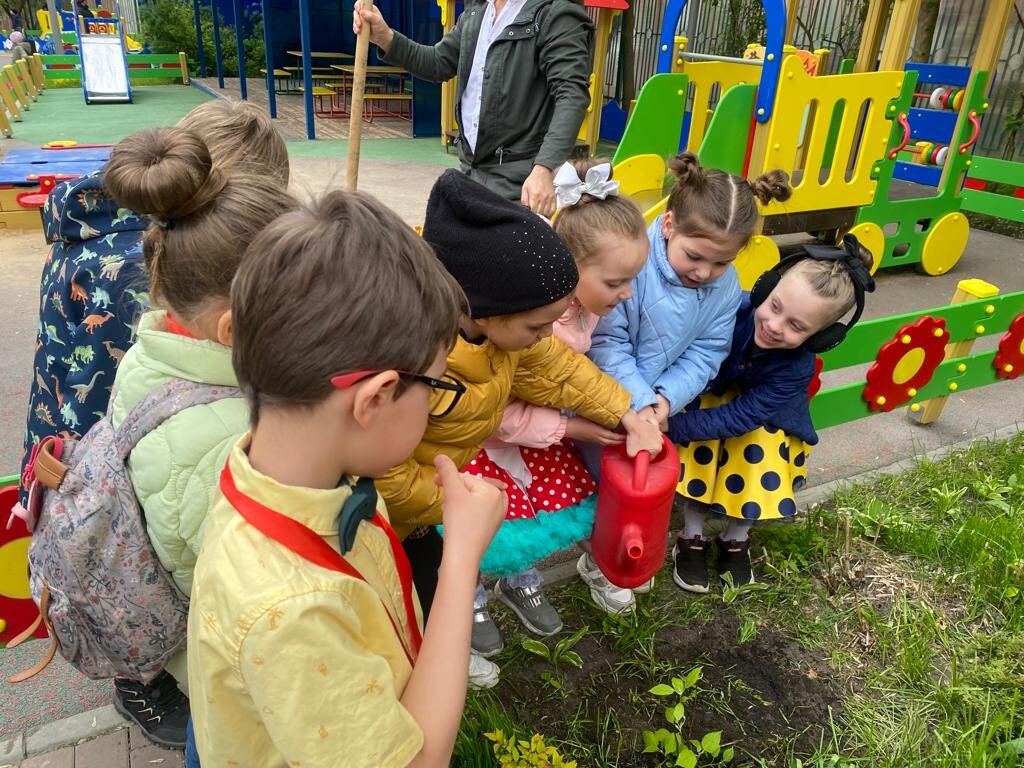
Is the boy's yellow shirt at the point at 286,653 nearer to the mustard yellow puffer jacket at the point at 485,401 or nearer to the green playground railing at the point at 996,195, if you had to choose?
the mustard yellow puffer jacket at the point at 485,401

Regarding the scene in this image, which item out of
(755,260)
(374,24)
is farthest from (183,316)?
(755,260)

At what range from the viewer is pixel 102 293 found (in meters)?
1.69

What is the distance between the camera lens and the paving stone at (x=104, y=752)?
5.96 ft

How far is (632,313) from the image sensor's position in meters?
2.25

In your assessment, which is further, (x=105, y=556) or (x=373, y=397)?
(x=105, y=556)

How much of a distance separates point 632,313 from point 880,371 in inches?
53.3

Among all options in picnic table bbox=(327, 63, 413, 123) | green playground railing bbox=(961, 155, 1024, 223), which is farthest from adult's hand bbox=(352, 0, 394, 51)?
picnic table bbox=(327, 63, 413, 123)

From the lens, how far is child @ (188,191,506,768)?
0.91 metres

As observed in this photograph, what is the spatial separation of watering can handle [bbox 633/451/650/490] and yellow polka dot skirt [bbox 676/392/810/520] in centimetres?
56

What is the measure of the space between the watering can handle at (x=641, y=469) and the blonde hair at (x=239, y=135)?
1095mm

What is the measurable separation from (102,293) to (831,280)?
1932mm

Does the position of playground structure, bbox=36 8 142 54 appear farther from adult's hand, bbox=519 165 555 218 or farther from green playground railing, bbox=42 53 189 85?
adult's hand, bbox=519 165 555 218

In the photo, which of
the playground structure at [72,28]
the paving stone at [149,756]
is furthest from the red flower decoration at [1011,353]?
the playground structure at [72,28]

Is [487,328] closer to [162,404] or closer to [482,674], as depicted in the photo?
[162,404]
